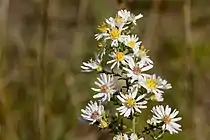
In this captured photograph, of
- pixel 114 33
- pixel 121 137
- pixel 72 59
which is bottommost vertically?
pixel 121 137

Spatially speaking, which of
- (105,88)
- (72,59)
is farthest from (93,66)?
(72,59)

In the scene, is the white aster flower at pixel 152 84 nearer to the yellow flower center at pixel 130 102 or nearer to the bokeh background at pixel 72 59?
the yellow flower center at pixel 130 102

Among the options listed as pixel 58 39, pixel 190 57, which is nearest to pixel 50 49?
pixel 58 39

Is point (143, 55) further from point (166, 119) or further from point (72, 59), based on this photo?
point (72, 59)

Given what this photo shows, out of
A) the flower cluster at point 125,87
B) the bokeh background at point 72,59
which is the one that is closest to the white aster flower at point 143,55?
the flower cluster at point 125,87

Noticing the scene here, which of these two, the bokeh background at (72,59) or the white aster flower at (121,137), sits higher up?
the bokeh background at (72,59)

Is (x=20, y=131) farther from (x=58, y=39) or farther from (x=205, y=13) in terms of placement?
(x=205, y=13)
